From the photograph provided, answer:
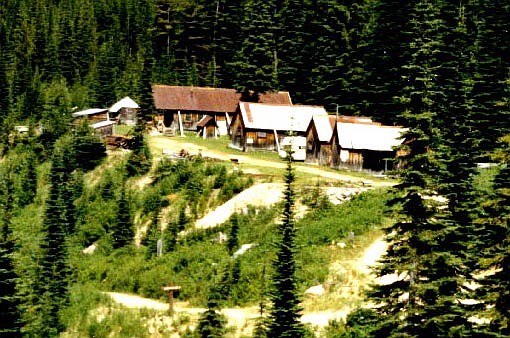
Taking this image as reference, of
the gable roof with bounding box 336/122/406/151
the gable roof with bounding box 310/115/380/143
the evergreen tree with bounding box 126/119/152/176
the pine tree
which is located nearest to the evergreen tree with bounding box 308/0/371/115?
the gable roof with bounding box 310/115/380/143

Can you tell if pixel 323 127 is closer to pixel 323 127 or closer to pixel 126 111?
pixel 323 127

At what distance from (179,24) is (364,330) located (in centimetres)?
7775

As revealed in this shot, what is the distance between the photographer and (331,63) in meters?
69.9

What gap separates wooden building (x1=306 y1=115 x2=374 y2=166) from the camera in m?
56.1

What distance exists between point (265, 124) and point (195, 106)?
46.0 feet

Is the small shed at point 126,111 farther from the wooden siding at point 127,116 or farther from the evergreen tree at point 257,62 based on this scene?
the evergreen tree at point 257,62

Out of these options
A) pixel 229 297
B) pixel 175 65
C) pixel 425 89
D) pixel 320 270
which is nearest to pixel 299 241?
pixel 320 270

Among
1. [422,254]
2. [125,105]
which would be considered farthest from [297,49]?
[422,254]

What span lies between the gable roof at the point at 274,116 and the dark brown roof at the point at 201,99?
8.54m

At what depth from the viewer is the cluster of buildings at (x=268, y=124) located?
53.9 m

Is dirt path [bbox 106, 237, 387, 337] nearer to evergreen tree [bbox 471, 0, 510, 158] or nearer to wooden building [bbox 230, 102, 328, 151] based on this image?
evergreen tree [bbox 471, 0, 510, 158]

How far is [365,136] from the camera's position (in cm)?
5406

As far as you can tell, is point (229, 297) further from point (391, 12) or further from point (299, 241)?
point (391, 12)

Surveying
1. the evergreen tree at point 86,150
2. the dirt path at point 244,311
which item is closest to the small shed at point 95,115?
the evergreen tree at point 86,150
